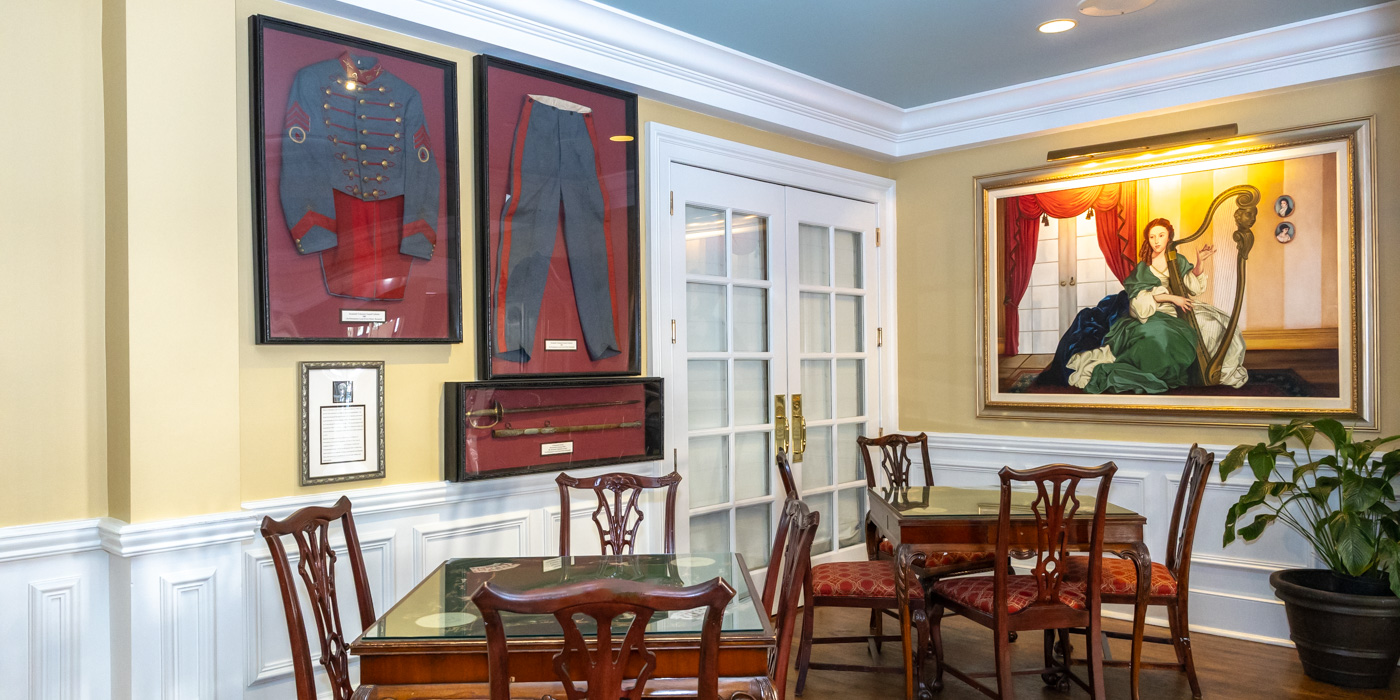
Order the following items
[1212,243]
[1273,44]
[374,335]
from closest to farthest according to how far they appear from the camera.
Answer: [374,335] < [1273,44] < [1212,243]

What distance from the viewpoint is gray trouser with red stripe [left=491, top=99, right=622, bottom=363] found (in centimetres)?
349

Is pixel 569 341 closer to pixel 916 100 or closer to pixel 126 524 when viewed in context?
pixel 126 524

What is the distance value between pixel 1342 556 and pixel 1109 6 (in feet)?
7.81

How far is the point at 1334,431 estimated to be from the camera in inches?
143

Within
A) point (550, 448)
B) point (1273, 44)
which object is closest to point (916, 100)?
point (1273, 44)

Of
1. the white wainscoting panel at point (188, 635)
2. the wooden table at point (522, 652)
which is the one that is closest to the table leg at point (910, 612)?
the wooden table at point (522, 652)

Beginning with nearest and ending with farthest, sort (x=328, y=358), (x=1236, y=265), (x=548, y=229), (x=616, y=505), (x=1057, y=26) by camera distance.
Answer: (x=328, y=358) → (x=616, y=505) → (x=548, y=229) → (x=1057, y=26) → (x=1236, y=265)

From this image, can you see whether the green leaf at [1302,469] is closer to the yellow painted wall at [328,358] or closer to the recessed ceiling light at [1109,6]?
the recessed ceiling light at [1109,6]

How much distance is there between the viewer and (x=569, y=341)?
12.1 feet

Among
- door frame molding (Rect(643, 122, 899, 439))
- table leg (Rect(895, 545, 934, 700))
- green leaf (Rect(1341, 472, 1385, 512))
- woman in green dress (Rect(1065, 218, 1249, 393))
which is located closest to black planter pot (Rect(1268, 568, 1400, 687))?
green leaf (Rect(1341, 472, 1385, 512))

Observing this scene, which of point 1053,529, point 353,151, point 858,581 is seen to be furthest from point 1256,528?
point 353,151

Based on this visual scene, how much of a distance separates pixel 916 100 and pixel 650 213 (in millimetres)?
1864

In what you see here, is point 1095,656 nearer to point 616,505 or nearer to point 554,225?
point 616,505

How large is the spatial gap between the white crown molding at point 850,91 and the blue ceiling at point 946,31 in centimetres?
8
